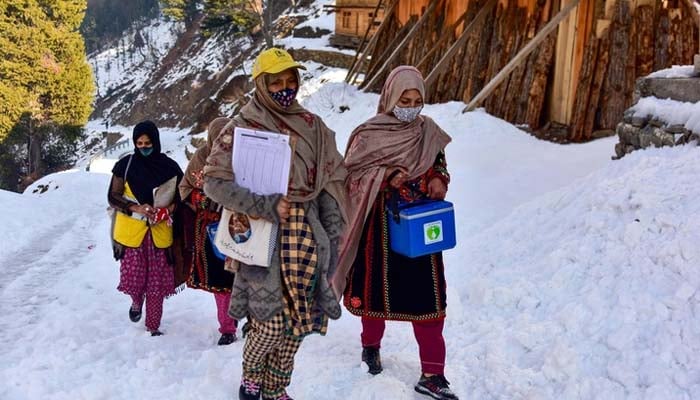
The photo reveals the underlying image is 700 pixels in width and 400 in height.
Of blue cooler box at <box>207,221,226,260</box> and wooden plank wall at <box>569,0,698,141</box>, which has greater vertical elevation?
wooden plank wall at <box>569,0,698,141</box>

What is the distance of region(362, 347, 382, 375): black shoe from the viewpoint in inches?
128

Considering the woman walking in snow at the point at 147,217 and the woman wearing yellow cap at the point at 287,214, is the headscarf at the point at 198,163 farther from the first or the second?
the woman wearing yellow cap at the point at 287,214

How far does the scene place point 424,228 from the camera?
2762mm

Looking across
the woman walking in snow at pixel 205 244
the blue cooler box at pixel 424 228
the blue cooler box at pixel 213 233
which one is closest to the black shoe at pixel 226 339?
the woman walking in snow at pixel 205 244

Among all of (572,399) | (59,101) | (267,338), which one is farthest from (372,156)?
(59,101)

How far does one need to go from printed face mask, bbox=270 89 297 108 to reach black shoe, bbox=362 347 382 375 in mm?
1595

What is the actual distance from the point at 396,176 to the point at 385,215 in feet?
0.78

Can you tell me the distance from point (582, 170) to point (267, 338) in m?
4.73

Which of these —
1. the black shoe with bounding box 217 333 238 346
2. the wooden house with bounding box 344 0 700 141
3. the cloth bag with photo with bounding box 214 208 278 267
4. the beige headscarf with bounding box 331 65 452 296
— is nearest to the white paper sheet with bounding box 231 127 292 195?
the cloth bag with photo with bounding box 214 208 278 267

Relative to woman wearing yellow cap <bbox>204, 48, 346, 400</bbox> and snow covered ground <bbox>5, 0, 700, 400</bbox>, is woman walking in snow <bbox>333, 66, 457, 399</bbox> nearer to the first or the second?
woman wearing yellow cap <bbox>204, 48, 346, 400</bbox>

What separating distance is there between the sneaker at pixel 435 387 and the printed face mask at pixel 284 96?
1.66 meters

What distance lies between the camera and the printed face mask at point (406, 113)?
2898 millimetres

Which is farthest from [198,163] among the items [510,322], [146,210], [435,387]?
[510,322]

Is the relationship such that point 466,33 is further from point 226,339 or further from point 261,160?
point 261,160
